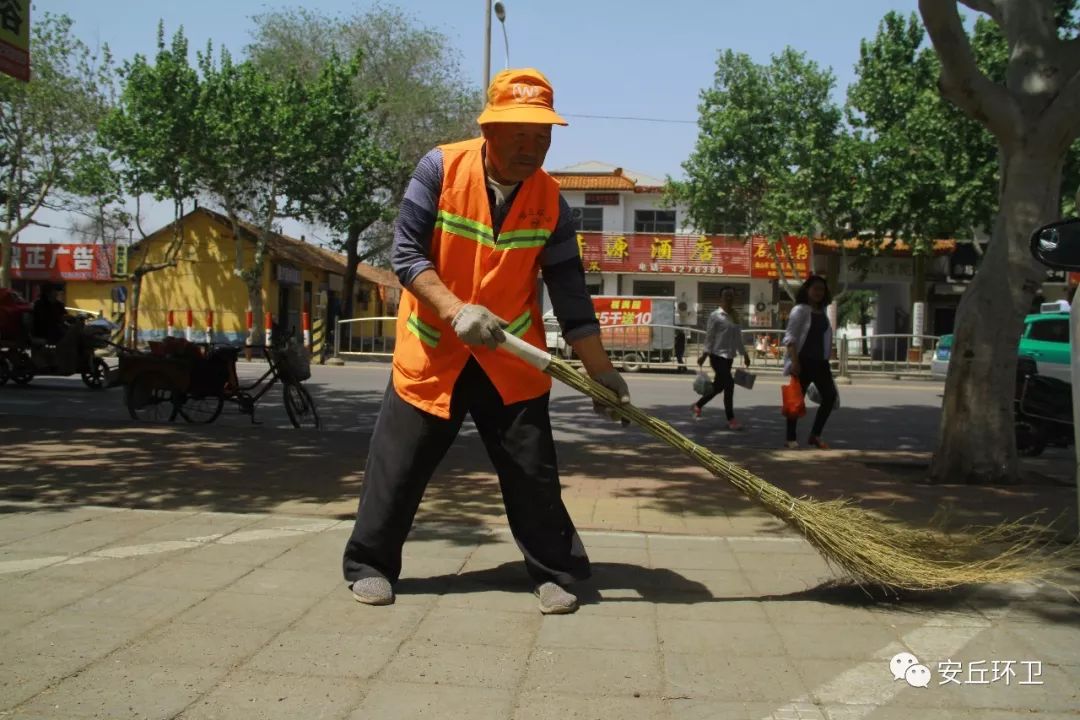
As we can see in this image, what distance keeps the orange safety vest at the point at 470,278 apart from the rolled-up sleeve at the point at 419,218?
0.10 feet

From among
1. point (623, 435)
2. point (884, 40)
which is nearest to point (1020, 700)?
point (623, 435)

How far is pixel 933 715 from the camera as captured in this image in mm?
2656

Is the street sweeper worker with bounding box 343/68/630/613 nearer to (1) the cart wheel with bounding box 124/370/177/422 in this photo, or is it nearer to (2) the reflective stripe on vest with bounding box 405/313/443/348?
(2) the reflective stripe on vest with bounding box 405/313/443/348

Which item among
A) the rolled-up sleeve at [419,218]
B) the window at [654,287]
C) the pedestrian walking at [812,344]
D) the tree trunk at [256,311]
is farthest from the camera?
the window at [654,287]

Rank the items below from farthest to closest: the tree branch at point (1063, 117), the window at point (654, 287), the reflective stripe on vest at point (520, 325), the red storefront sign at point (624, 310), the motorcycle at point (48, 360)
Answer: the window at point (654, 287)
the red storefront sign at point (624, 310)
the motorcycle at point (48, 360)
the tree branch at point (1063, 117)
the reflective stripe on vest at point (520, 325)

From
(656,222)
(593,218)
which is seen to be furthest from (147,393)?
(656,222)

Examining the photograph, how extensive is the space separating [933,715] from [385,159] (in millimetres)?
25670

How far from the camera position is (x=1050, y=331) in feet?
41.2

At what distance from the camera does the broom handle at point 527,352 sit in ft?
10.6

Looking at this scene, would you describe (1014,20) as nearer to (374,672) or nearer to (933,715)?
(933,715)

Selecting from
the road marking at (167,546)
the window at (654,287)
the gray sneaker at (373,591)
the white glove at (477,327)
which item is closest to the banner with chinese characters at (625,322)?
the window at (654,287)

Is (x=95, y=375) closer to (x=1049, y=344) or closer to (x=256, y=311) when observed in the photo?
(x=1049, y=344)

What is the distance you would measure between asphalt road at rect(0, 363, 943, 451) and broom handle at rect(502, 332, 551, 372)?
626 cm

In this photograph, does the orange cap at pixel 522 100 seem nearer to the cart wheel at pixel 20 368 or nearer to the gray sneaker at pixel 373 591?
the gray sneaker at pixel 373 591
